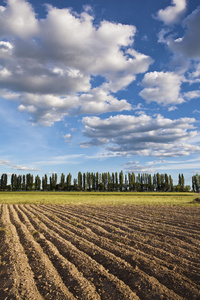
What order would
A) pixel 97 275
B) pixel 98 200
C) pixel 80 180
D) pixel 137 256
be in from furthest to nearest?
pixel 80 180
pixel 98 200
pixel 137 256
pixel 97 275

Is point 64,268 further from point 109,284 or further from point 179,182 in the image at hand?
point 179,182

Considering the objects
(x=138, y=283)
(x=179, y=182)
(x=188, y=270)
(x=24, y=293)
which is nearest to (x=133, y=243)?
(x=188, y=270)

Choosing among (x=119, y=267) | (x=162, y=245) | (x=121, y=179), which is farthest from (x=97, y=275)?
(x=121, y=179)

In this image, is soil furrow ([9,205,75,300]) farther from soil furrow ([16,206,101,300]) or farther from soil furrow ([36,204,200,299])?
soil furrow ([36,204,200,299])

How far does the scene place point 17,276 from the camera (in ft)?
22.9

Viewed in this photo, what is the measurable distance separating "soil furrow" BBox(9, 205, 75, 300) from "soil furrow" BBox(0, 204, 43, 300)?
18cm

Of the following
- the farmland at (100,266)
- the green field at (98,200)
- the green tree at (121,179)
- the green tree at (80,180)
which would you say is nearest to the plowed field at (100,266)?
the farmland at (100,266)

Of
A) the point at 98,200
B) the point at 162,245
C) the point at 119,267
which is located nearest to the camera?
the point at 119,267

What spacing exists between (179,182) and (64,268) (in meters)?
144

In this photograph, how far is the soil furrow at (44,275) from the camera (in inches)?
233

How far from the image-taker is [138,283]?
6371 mm

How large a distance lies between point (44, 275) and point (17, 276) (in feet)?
2.86

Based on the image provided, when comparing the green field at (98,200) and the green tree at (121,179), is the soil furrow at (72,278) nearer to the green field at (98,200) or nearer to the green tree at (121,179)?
the green field at (98,200)

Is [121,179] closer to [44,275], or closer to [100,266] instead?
[100,266]
